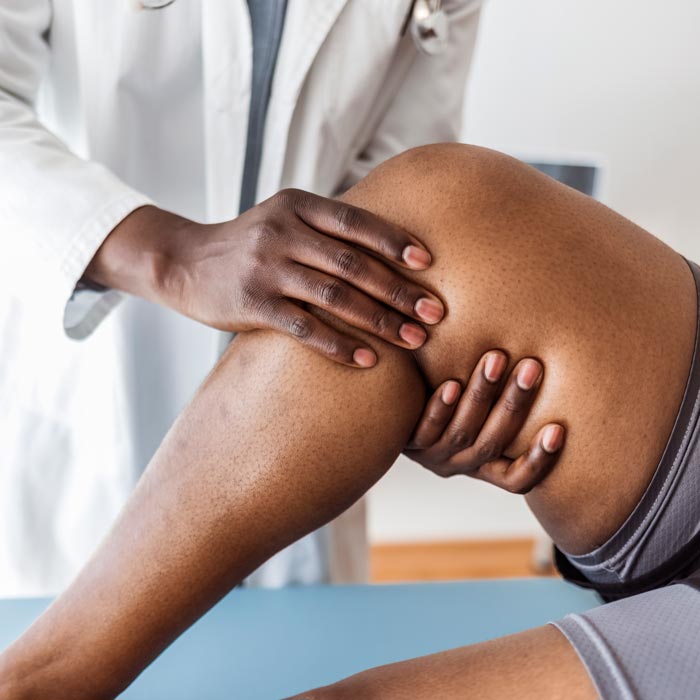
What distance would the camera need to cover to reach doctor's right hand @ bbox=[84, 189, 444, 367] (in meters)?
0.57

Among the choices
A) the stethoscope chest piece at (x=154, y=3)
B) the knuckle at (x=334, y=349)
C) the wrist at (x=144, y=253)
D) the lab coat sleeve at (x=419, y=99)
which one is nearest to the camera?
the knuckle at (x=334, y=349)

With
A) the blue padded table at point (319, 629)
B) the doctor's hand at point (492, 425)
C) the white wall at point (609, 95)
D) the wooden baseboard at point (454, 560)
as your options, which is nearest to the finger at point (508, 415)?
the doctor's hand at point (492, 425)

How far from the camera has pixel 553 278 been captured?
572mm

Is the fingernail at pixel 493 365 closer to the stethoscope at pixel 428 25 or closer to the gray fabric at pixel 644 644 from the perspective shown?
the gray fabric at pixel 644 644

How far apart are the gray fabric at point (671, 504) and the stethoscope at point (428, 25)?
0.47 metres

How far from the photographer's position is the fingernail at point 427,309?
569 mm

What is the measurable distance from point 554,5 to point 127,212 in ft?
3.94

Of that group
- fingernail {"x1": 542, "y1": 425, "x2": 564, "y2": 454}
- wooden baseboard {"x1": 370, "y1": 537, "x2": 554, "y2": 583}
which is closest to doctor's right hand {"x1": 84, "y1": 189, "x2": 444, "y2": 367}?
fingernail {"x1": 542, "y1": 425, "x2": 564, "y2": 454}

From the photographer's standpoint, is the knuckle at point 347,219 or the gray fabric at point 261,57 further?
the gray fabric at point 261,57

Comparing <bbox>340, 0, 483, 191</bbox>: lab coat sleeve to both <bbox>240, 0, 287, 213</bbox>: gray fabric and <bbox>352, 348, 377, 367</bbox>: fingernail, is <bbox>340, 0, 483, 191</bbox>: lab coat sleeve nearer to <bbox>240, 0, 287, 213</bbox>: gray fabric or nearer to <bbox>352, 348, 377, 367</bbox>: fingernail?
<bbox>240, 0, 287, 213</bbox>: gray fabric

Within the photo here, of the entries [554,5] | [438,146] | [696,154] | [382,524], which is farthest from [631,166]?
[438,146]

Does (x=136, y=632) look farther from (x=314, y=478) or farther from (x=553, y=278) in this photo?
(x=553, y=278)

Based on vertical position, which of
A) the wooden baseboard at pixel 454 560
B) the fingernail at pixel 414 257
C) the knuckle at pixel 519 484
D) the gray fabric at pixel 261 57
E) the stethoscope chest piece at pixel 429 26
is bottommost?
the wooden baseboard at pixel 454 560

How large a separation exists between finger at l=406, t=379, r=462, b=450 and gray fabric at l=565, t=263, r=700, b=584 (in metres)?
0.15
